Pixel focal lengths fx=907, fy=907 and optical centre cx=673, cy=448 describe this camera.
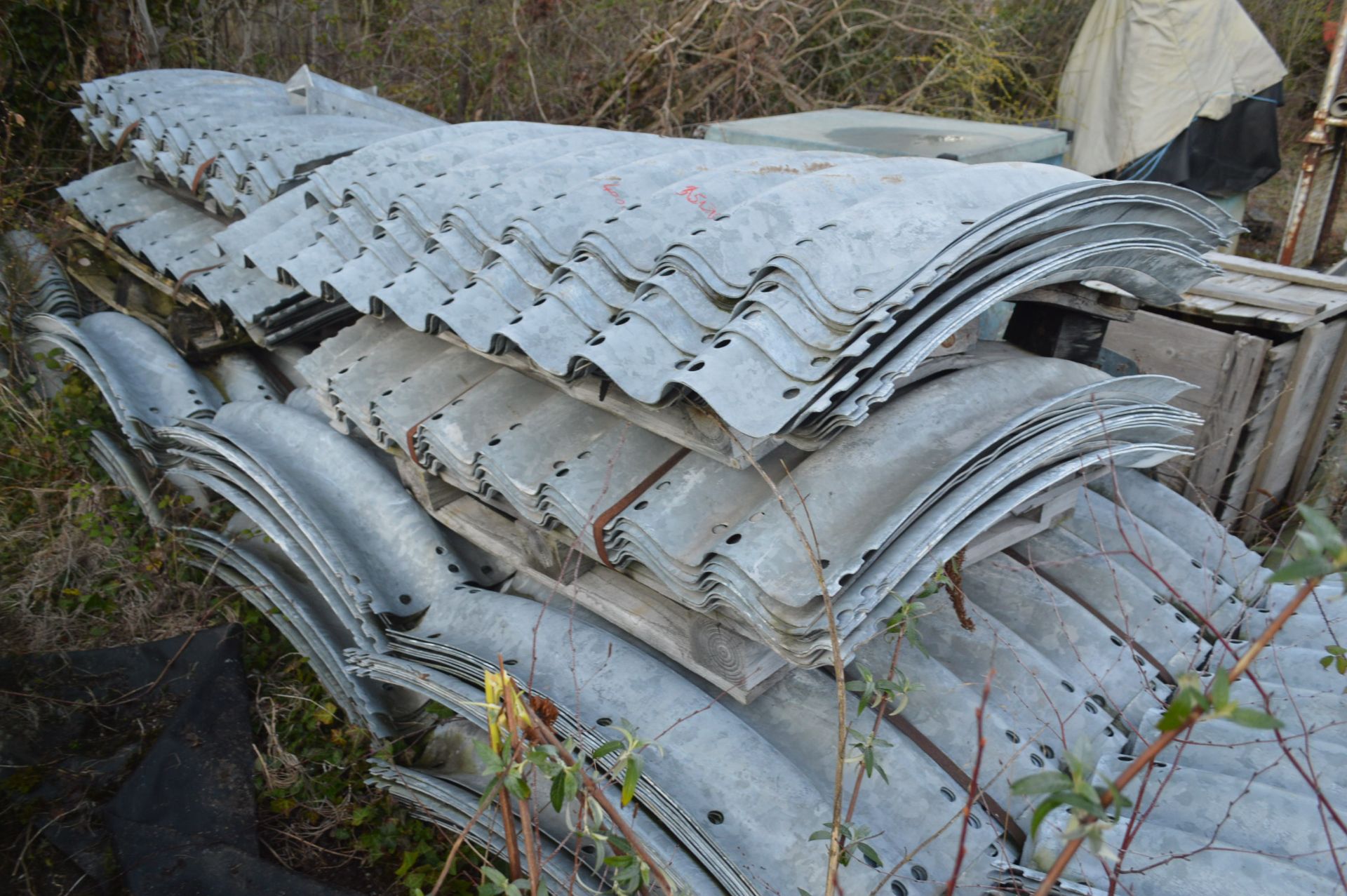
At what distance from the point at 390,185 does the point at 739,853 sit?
Answer: 2.41 metres

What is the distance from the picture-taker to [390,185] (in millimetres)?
3135

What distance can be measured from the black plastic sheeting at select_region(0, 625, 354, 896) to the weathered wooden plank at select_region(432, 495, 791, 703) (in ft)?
3.20

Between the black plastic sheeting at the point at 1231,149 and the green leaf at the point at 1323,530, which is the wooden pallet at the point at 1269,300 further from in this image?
the green leaf at the point at 1323,530

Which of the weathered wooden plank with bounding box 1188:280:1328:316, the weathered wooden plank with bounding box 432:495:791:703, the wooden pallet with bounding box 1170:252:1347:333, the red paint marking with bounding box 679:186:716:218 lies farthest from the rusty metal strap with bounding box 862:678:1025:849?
the wooden pallet with bounding box 1170:252:1347:333

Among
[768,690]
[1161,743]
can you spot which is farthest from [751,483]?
[1161,743]

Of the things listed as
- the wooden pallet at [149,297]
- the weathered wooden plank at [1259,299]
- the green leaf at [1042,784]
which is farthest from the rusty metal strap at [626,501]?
the weathered wooden plank at [1259,299]

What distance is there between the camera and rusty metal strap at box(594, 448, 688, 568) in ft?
7.23

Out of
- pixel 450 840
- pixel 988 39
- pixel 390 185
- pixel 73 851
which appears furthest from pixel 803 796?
pixel 988 39

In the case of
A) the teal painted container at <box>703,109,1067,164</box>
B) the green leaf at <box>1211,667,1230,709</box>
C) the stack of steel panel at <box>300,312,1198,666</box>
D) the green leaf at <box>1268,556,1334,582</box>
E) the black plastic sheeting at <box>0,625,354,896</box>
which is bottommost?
the black plastic sheeting at <box>0,625,354,896</box>

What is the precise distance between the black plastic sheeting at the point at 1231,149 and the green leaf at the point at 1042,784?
691cm

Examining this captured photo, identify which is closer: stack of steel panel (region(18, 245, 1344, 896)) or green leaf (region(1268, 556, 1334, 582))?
green leaf (region(1268, 556, 1334, 582))

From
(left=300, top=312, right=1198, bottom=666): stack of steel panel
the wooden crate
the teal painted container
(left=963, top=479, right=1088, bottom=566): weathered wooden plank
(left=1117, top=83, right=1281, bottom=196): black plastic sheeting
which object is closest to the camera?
(left=300, top=312, right=1198, bottom=666): stack of steel panel

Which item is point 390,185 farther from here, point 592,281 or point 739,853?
point 739,853

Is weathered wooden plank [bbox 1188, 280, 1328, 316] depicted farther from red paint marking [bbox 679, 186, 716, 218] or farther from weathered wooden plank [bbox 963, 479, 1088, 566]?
red paint marking [bbox 679, 186, 716, 218]
